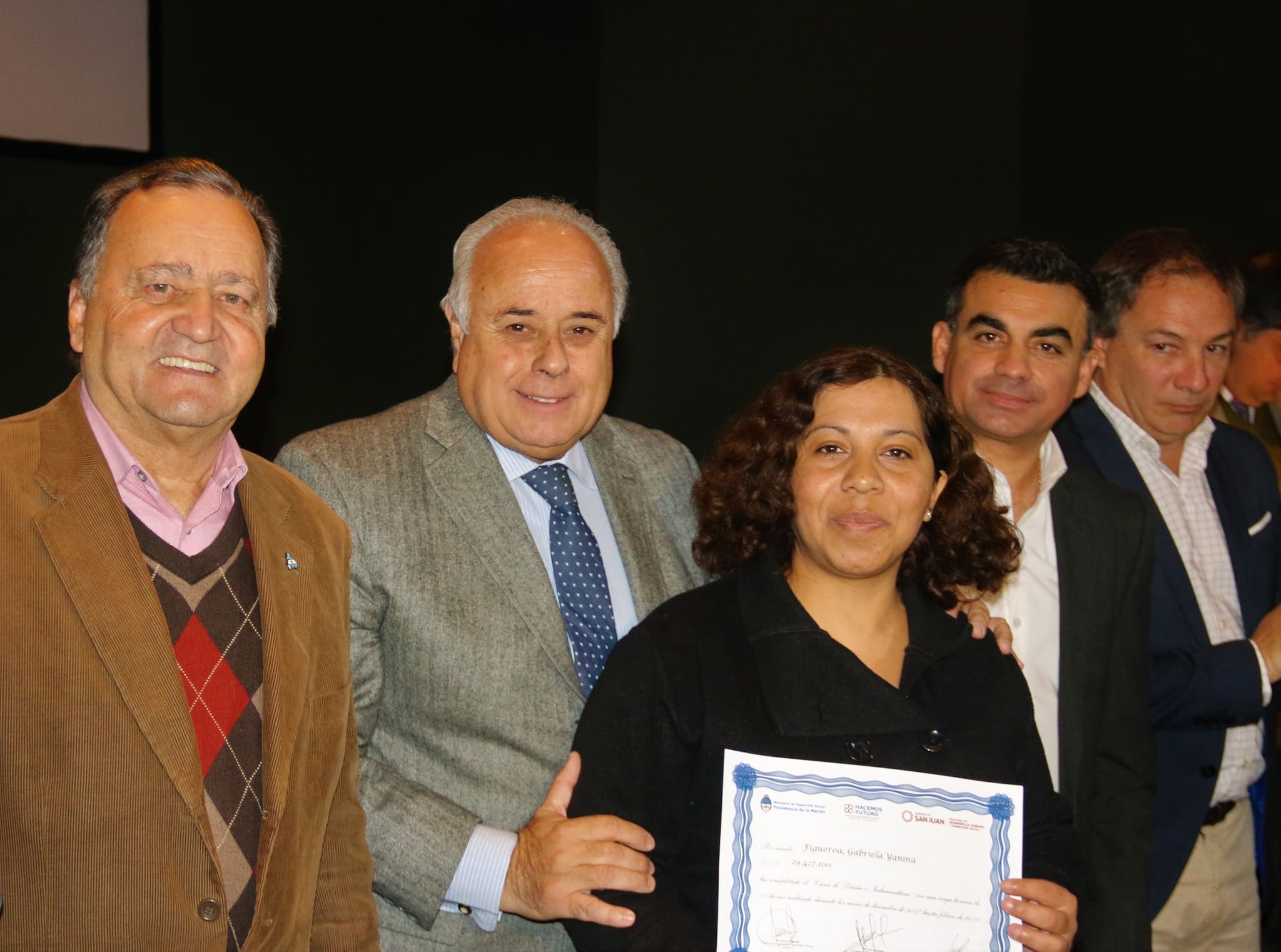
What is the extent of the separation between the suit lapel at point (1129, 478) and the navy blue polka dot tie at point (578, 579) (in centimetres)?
145

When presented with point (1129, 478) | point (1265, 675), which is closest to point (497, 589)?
point (1129, 478)

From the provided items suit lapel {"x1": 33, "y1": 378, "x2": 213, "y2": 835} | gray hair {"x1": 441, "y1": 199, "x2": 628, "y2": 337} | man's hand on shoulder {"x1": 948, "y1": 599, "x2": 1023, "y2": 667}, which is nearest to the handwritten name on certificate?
man's hand on shoulder {"x1": 948, "y1": 599, "x2": 1023, "y2": 667}

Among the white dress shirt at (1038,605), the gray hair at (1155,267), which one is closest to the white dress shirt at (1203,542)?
the gray hair at (1155,267)

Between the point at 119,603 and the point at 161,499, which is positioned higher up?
the point at 161,499

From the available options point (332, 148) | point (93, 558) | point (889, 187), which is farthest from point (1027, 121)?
point (93, 558)

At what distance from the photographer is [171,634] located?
5.91 ft

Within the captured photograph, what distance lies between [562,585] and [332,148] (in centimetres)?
284

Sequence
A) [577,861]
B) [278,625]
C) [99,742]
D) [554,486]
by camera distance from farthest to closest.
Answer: [554,486] → [577,861] → [278,625] → [99,742]

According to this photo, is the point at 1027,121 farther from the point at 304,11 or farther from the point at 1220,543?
the point at 304,11

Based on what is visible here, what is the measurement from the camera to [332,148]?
15.0 ft
